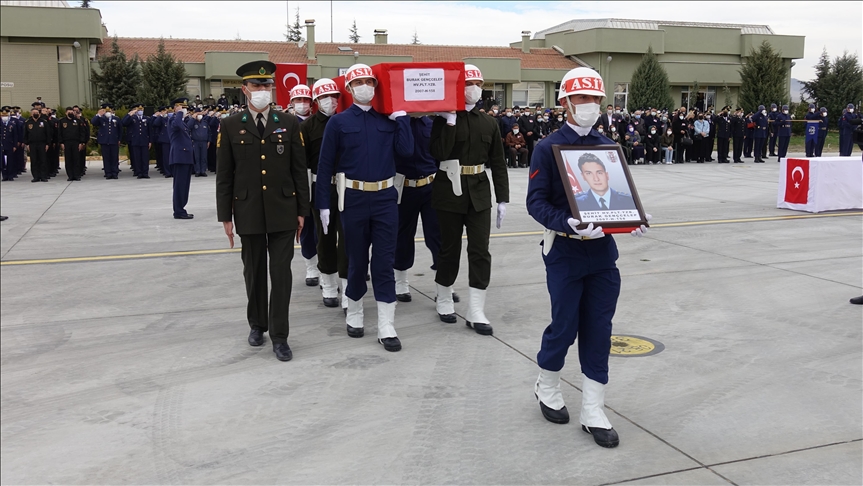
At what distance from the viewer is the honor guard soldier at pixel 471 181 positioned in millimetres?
6621

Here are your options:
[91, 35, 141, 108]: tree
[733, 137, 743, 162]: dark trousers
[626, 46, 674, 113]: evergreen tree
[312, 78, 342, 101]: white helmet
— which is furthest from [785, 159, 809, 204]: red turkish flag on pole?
[626, 46, 674, 113]: evergreen tree

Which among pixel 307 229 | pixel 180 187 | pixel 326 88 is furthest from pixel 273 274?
pixel 180 187

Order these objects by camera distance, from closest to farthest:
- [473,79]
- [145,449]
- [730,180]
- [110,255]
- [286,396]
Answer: [145,449] → [286,396] → [473,79] → [110,255] → [730,180]

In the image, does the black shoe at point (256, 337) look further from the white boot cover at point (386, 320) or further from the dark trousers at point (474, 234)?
the dark trousers at point (474, 234)

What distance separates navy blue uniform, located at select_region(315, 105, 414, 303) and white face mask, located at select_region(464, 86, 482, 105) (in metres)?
0.60

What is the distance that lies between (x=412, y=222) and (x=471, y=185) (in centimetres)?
106

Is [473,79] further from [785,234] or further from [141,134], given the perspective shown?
[141,134]

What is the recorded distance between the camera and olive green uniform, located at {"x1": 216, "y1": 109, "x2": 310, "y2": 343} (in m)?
5.98

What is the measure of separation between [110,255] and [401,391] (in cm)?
612

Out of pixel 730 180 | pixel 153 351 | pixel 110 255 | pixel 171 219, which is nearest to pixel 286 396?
pixel 153 351

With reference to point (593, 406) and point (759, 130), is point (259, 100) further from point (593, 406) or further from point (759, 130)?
point (759, 130)

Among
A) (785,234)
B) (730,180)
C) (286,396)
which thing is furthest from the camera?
(730,180)

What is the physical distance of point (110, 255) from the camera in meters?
9.94

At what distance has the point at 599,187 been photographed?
4473 mm
